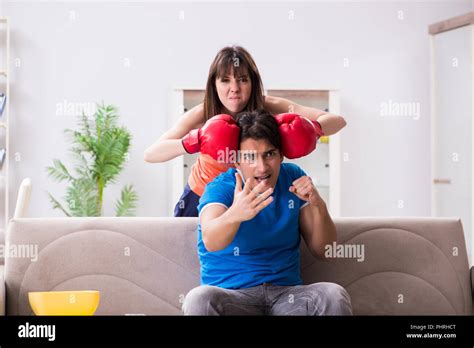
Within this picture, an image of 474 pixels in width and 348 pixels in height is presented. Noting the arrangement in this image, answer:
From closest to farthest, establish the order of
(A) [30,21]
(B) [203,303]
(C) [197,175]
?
1. (B) [203,303]
2. (C) [197,175]
3. (A) [30,21]

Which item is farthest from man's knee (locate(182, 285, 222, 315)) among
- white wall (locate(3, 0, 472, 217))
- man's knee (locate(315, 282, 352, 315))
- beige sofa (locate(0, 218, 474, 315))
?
white wall (locate(3, 0, 472, 217))

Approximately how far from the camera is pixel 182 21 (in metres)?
5.98

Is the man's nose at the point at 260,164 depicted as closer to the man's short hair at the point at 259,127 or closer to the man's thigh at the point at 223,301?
the man's short hair at the point at 259,127

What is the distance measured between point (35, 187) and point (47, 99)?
2.44 feet

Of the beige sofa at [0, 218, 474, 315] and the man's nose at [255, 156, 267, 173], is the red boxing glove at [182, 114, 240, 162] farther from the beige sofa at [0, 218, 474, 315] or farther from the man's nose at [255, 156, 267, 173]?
the beige sofa at [0, 218, 474, 315]

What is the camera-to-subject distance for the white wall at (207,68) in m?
5.85

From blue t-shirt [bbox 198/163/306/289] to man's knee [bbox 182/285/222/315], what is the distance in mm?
170

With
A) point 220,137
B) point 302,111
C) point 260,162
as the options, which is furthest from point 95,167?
point 260,162

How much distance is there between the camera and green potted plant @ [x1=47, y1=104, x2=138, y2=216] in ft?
18.1

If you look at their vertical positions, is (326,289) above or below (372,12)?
below

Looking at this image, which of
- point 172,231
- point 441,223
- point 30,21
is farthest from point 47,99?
point 441,223

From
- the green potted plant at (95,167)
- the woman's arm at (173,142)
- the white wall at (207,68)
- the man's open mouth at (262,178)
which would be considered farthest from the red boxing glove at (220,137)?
the white wall at (207,68)

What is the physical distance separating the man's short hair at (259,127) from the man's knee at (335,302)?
0.47 metres

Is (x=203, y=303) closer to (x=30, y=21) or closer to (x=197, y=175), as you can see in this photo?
(x=197, y=175)
